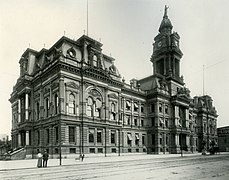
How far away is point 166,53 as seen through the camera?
62906 mm

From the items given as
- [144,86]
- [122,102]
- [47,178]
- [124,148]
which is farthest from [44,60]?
[47,178]

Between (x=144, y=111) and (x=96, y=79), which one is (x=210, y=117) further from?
(x=96, y=79)

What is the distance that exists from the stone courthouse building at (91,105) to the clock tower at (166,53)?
0.90 feet

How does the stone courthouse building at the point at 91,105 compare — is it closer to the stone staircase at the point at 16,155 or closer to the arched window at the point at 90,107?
the arched window at the point at 90,107

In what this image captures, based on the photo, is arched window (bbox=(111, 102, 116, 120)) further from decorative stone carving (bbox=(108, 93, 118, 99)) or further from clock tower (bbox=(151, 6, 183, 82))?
clock tower (bbox=(151, 6, 183, 82))

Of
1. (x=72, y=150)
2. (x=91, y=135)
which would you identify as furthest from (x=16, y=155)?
(x=91, y=135)

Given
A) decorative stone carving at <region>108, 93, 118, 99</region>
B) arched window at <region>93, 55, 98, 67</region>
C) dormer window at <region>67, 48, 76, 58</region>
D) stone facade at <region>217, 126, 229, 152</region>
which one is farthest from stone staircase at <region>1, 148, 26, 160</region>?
stone facade at <region>217, 126, 229, 152</region>

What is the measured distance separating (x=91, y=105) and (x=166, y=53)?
31.3m

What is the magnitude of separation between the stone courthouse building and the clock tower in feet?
0.90

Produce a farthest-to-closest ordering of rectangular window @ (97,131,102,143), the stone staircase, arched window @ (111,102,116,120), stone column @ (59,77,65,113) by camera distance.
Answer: arched window @ (111,102,116,120) → rectangular window @ (97,131,102,143) → the stone staircase → stone column @ (59,77,65,113)

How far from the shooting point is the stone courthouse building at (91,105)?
36.8 meters

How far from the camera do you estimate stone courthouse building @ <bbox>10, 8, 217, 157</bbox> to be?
121 feet

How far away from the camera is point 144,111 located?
182ft

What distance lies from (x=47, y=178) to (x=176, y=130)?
46.3 meters
